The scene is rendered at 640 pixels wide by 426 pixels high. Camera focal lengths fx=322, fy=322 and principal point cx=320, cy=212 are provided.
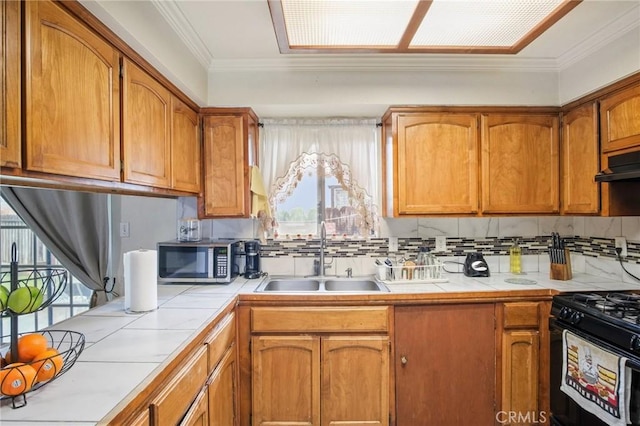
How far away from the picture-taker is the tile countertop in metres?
0.79

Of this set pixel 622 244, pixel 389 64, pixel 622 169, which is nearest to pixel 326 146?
pixel 389 64

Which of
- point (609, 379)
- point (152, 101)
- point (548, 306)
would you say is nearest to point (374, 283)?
point (548, 306)

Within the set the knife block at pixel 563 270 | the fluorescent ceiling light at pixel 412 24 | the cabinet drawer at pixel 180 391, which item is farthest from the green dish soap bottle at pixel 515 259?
the cabinet drawer at pixel 180 391

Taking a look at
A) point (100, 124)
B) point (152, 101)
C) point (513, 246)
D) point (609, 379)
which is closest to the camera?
point (100, 124)

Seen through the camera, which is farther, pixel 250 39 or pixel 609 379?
pixel 250 39

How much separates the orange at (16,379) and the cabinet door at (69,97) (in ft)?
1.82

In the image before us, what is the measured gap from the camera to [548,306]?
6.40ft

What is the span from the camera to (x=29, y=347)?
898 mm

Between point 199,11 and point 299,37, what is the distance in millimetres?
533

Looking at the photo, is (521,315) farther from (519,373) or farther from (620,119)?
(620,119)

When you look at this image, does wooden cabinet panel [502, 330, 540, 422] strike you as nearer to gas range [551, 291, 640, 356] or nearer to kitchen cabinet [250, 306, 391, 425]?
gas range [551, 291, 640, 356]

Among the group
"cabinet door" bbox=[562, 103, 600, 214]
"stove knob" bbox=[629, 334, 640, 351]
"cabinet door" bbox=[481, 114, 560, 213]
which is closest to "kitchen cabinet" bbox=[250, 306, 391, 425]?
"stove knob" bbox=[629, 334, 640, 351]

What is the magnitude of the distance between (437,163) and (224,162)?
1479 millimetres

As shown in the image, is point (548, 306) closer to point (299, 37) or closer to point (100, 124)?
point (299, 37)
